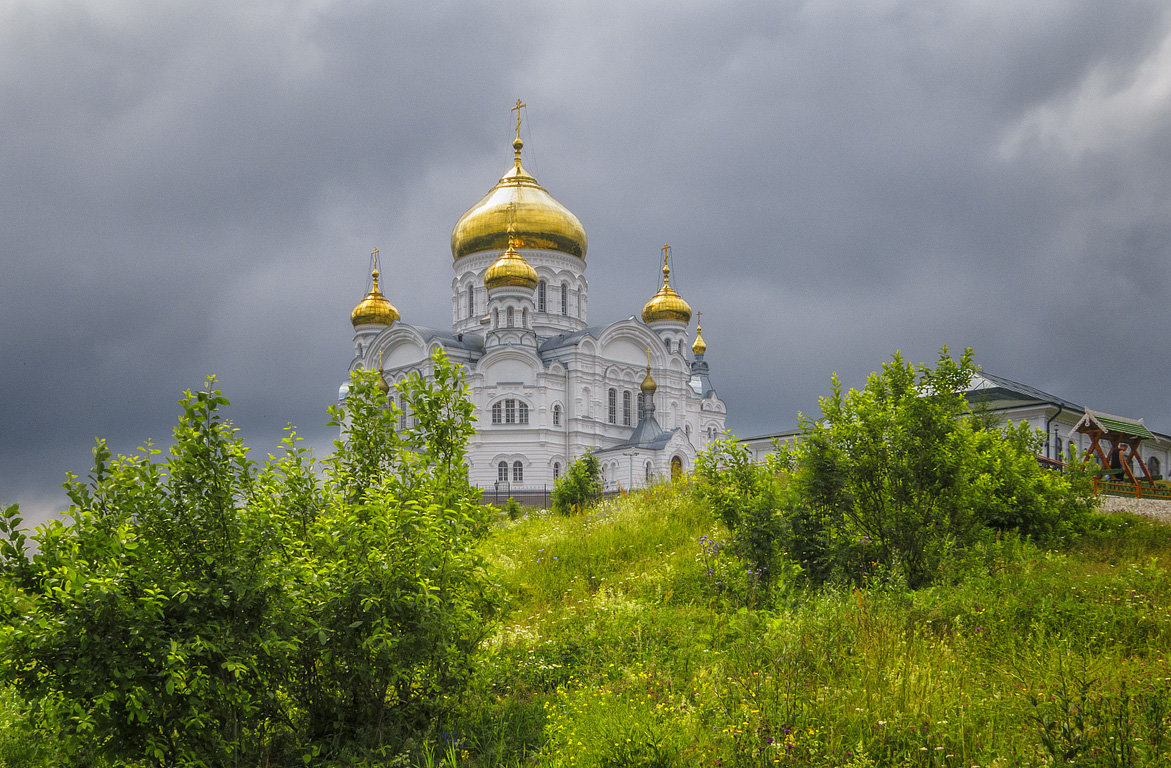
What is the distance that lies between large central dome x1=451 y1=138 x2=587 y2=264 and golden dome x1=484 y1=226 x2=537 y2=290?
128 inches

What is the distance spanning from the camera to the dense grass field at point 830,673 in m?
4.60

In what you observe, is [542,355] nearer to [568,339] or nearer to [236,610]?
[568,339]

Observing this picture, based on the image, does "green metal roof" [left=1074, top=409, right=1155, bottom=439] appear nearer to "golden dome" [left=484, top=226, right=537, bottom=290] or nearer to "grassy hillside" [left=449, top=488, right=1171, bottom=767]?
"grassy hillside" [left=449, top=488, right=1171, bottom=767]

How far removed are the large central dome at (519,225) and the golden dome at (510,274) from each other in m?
3.24

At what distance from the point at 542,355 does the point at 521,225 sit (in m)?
7.13

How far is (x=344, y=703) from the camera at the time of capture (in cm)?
523

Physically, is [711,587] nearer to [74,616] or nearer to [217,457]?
[217,457]

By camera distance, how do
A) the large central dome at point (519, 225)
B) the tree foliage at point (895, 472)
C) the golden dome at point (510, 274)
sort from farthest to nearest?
the large central dome at point (519, 225) → the golden dome at point (510, 274) → the tree foliage at point (895, 472)

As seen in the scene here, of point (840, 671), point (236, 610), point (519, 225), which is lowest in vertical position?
point (840, 671)

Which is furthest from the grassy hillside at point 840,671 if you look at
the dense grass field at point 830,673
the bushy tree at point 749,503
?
the bushy tree at point 749,503

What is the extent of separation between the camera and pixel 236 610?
463 centimetres

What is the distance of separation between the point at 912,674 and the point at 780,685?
2.56ft

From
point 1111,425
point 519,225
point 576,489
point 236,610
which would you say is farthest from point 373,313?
point 236,610

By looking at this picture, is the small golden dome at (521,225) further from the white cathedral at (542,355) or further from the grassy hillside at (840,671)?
the grassy hillside at (840,671)
